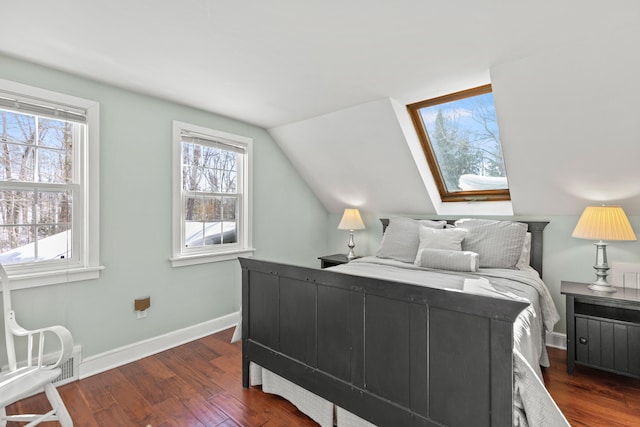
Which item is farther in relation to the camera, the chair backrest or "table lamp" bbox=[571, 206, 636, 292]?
"table lamp" bbox=[571, 206, 636, 292]

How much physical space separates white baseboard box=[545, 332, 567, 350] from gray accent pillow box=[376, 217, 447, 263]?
136cm

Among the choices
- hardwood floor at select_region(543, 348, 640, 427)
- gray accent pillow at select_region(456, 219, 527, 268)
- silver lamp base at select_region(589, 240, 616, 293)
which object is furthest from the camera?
gray accent pillow at select_region(456, 219, 527, 268)

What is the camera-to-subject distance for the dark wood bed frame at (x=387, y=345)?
1.19 meters

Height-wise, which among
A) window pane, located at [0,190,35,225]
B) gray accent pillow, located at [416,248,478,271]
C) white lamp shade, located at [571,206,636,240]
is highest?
window pane, located at [0,190,35,225]

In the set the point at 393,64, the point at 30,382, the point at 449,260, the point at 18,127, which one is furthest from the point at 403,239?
the point at 18,127

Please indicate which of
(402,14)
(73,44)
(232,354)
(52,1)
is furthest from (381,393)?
(73,44)

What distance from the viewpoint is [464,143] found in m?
3.18

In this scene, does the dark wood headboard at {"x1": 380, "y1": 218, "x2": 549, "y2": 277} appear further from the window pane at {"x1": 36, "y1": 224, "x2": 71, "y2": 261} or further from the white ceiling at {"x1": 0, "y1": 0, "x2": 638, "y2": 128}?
the window pane at {"x1": 36, "y1": 224, "x2": 71, "y2": 261}

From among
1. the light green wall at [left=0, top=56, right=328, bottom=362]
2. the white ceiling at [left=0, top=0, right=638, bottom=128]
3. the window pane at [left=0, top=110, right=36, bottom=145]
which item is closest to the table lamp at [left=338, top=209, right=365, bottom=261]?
the light green wall at [left=0, top=56, right=328, bottom=362]

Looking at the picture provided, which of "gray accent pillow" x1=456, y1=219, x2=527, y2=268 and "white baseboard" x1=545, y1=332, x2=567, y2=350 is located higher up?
"gray accent pillow" x1=456, y1=219, x2=527, y2=268

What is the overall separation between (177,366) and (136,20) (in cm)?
239

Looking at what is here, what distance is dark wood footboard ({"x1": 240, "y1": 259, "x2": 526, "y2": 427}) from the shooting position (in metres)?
1.19

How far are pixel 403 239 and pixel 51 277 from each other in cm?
294

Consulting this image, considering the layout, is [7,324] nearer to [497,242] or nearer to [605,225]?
[497,242]
